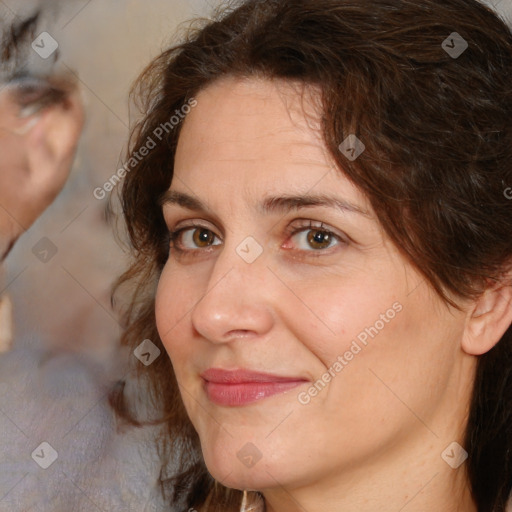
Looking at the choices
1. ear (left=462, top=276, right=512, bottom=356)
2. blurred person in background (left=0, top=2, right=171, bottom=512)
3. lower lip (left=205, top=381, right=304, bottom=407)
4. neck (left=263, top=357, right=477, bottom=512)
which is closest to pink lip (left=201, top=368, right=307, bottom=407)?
lower lip (left=205, top=381, right=304, bottom=407)

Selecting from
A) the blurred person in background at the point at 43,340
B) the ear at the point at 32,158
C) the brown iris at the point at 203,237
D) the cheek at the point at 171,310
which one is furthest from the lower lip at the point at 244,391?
the ear at the point at 32,158

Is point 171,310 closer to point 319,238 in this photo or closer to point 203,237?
point 203,237

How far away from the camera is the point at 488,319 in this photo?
154cm

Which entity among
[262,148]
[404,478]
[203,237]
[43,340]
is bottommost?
[404,478]

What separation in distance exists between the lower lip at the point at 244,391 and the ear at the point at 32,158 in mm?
968

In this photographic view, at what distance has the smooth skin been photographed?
1.42 metres

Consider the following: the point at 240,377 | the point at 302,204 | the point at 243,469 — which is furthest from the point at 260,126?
the point at 243,469

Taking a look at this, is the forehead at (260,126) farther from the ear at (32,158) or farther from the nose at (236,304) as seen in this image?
the ear at (32,158)

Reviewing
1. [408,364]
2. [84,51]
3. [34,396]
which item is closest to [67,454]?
[34,396]

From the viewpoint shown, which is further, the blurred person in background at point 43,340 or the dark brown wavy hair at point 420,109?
the blurred person in background at point 43,340

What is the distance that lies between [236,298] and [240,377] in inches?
4.9

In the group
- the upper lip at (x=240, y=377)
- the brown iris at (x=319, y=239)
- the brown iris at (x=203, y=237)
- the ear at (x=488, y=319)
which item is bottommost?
the ear at (x=488, y=319)

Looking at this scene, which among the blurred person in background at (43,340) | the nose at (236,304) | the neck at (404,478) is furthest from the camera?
the blurred person in background at (43,340)

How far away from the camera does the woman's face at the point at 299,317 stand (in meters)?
1.42
